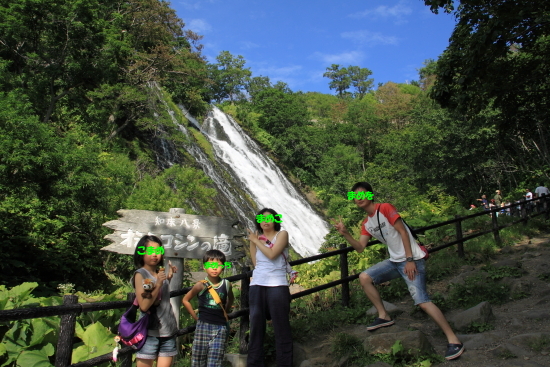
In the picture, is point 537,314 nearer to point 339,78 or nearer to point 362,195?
point 362,195

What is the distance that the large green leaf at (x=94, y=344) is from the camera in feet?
12.6

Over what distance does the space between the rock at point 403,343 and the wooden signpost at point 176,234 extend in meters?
1.45

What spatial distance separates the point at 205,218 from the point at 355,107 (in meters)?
41.8

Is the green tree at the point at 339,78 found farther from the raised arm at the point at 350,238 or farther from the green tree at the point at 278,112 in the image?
the raised arm at the point at 350,238

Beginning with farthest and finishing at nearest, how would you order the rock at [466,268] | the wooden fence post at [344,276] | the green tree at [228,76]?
the green tree at [228,76] → the rock at [466,268] → the wooden fence post at [344,276]

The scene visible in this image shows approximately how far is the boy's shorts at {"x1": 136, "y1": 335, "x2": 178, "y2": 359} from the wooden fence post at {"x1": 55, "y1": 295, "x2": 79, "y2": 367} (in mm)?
437

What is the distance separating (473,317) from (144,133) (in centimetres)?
2247

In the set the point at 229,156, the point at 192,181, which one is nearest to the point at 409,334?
the point at 192,181

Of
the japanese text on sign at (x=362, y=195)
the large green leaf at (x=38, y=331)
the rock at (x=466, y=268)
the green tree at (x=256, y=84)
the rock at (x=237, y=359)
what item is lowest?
the rock at (x=237, y=359)

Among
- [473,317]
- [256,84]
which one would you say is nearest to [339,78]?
[256,84]

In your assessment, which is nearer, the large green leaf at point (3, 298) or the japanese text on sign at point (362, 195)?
the japanese text on sign at point (362, 195)

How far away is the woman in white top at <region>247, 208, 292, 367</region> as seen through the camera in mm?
3344

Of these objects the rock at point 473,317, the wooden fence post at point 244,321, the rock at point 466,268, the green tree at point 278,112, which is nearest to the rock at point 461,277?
the rock at point 466,268

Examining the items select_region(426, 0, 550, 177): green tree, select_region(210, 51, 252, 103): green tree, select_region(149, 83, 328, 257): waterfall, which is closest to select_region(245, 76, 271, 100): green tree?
select_region(210, 51, 252, 103): green tree
